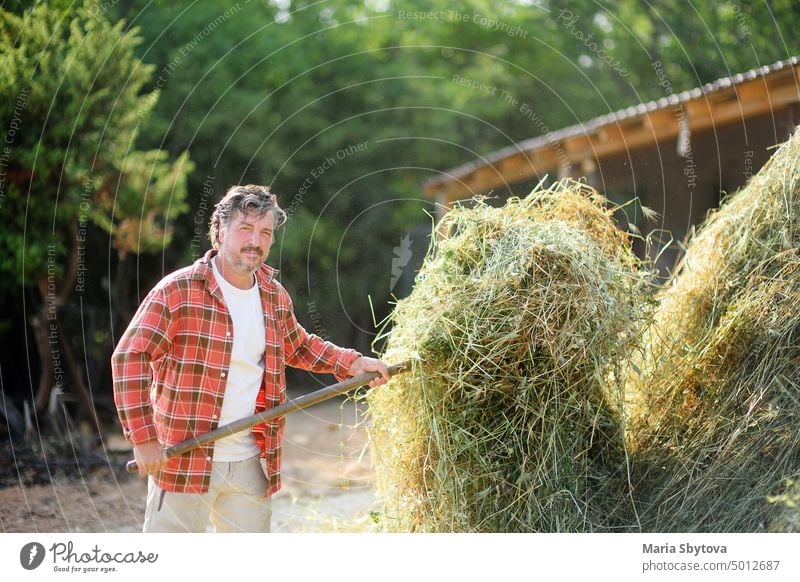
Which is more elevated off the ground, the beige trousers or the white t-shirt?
the white t-shirt

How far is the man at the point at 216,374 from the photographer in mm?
2477

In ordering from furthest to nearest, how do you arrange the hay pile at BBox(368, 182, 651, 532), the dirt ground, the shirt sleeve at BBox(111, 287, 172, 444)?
the dirt ground, the hay pile at BBox(368, 182, 651, 532), the shirt sleeve at BBox(111, 287, 172, 444)

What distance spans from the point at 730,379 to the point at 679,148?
2.49 m

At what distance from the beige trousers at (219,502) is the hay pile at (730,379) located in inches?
54.4

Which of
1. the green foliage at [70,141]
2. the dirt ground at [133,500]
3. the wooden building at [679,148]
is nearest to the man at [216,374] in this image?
the dirt ground at [133,500]

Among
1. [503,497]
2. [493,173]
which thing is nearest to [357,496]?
[503,497]

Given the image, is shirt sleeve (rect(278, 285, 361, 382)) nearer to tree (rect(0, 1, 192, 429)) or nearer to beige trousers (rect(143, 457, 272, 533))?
beige trousers (rect(143, 457, 272, 533))

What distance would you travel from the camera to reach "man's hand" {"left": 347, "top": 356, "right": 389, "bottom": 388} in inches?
111

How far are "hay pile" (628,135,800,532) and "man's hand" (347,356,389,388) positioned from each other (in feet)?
3.02

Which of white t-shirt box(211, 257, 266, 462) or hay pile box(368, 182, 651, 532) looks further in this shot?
hay pile box(368, 182, 651, 532)

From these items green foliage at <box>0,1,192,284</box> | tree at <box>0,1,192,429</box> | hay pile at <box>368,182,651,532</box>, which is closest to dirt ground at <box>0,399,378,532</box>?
hay pile at <box>368,182,651,532</box>
